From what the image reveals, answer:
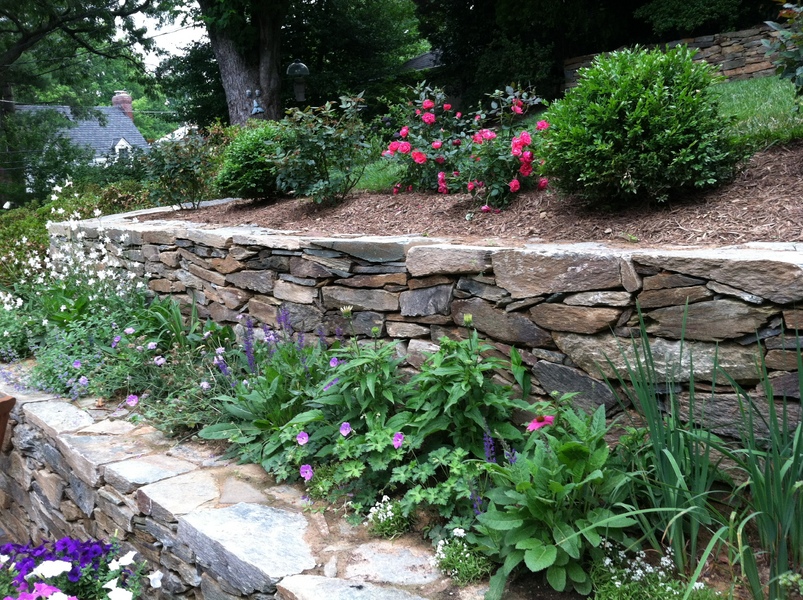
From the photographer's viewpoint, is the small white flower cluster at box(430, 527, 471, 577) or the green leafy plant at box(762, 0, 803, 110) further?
the green leafy plant at box(762, 0, 803, 110)

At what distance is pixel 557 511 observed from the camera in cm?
188

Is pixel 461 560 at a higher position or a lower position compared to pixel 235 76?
lower

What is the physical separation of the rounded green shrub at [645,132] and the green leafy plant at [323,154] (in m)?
2.04

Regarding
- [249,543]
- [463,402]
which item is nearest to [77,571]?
[249,543]

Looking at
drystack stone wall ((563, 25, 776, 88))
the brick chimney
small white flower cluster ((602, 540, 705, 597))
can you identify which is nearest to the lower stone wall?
small white flower cluster ((602, 540, 705, 597))

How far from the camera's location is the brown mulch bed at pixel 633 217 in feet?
8.08

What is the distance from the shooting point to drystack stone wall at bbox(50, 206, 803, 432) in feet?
6.31

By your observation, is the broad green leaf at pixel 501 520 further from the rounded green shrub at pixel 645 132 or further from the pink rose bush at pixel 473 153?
the pink rose bush at pixel 473 153

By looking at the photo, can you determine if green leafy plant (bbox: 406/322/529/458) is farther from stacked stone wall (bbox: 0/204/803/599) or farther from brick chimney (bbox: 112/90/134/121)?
brick chimney (bbox: 112/90/134/121)

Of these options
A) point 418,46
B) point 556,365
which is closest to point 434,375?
point 556,365

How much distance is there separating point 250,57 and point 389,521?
405 inches

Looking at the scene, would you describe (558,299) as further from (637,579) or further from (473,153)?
(473,153)

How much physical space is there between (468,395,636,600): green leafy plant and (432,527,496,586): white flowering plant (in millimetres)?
36

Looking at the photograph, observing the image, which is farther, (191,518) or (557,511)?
(191,518)
